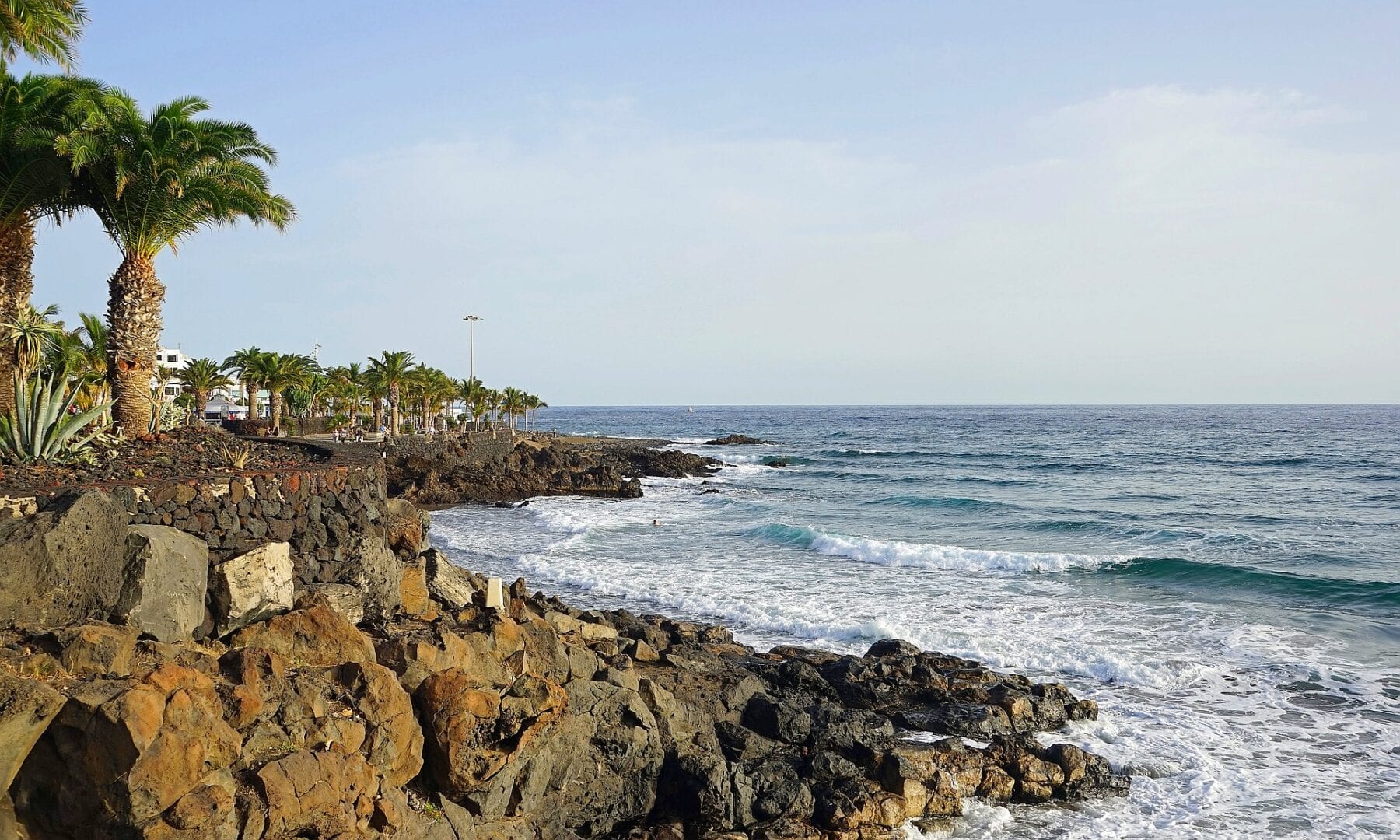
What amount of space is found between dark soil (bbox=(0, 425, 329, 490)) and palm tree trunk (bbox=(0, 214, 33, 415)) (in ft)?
7.78

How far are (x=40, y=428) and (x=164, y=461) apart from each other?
164 cm

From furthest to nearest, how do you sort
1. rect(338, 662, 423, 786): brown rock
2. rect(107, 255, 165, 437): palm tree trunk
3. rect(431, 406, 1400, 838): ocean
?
rect(107, 255, 165, 437): palm tree trunk < rect(431, 406, 1400, 838): ocean < rect(338, 662, 423, 786): brown rock

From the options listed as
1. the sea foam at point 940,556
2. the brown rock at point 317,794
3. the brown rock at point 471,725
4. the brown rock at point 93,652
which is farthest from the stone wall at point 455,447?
the brown rock at point 317,794

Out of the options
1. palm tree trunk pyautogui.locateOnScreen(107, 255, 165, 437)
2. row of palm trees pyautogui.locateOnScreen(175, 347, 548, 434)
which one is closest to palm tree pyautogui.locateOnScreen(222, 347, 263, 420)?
row of palm trees pyautogui.locateOnScreen(175, 347, 548, 434)

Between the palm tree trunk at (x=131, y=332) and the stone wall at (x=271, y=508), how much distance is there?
5.26m

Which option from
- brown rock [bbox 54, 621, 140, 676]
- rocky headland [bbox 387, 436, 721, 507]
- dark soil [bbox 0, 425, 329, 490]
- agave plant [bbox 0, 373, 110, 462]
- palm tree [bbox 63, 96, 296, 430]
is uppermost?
palm tree [bbox 63, 96, 296, 430]

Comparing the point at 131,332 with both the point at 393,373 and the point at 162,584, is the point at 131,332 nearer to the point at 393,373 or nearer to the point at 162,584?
the point at 162,584

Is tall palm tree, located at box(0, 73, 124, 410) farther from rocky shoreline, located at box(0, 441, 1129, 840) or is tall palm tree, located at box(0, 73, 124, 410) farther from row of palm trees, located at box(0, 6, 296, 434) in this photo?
rocky shoreline, located at box(0, 441, 1129, 840)

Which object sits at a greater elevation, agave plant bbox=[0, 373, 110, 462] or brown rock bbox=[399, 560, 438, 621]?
agave plant bbox=[0, 373, 110, 462]

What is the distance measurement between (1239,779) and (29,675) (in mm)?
12444

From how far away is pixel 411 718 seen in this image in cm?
774

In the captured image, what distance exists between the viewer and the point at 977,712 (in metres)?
12.7

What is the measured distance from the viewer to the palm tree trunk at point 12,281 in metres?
15.9

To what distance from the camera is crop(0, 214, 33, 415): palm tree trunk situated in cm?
1587
